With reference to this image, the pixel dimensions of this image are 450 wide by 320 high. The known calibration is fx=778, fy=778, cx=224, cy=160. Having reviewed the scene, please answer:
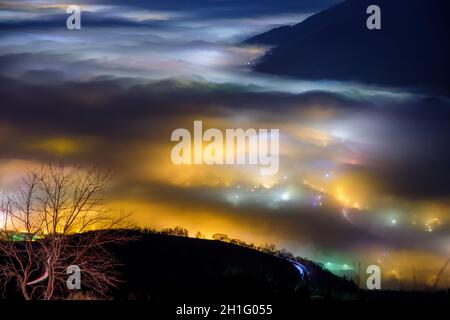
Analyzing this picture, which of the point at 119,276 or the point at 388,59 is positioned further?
the point at 388,59

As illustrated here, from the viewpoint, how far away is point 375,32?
123062 millimetres

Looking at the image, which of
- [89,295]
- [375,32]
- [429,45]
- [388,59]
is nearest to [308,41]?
[388,59]

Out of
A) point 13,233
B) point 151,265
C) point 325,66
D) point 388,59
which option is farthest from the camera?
point 388,59

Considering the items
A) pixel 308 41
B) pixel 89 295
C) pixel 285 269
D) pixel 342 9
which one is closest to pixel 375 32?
pixel 342 9

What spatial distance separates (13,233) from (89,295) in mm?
4256

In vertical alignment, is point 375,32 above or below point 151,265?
above

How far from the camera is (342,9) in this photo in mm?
106562

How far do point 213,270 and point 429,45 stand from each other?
71828 millimetres
